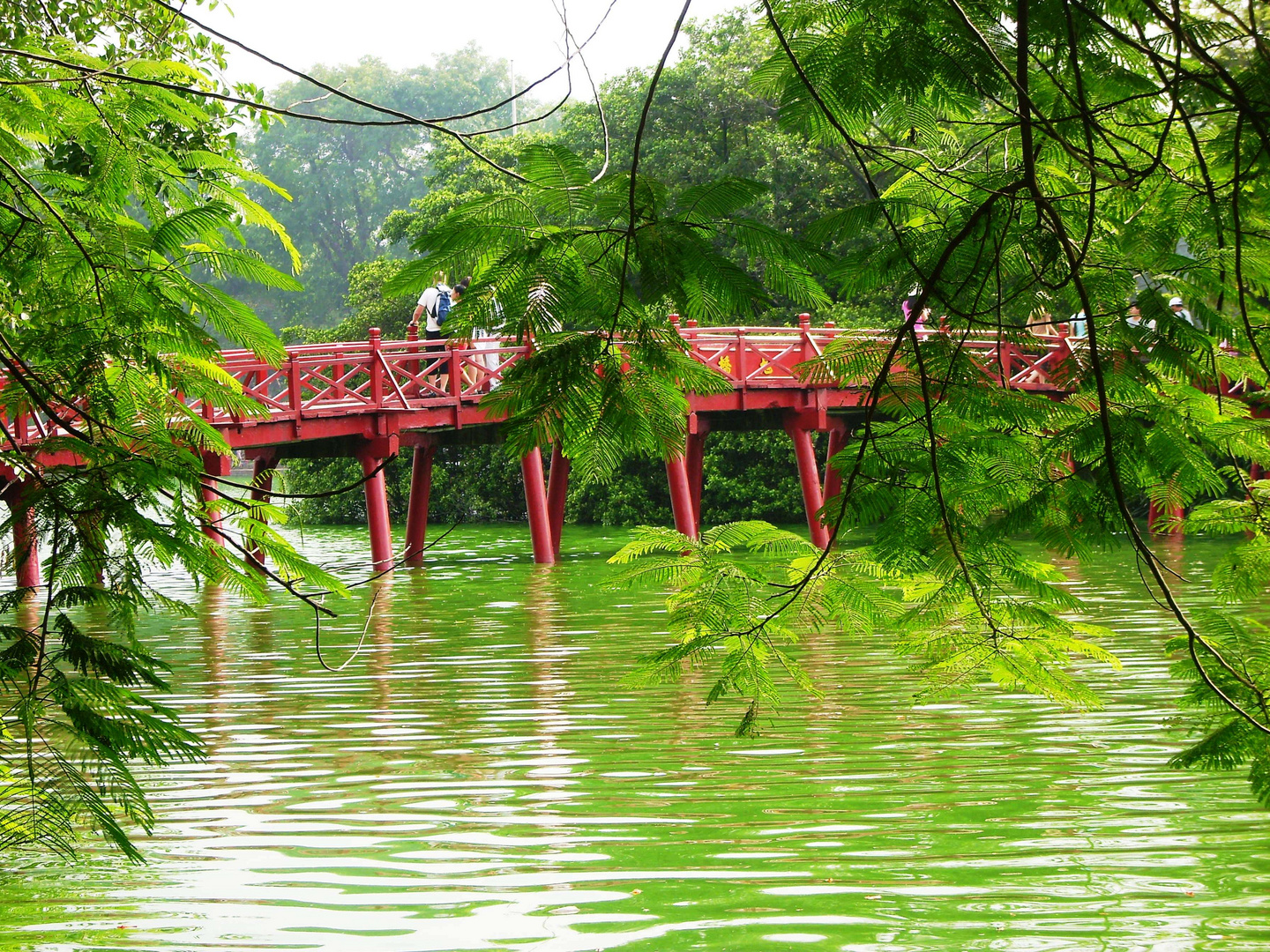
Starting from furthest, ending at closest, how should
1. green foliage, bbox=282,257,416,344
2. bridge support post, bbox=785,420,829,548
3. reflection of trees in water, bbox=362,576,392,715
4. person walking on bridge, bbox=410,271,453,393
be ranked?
1. green foliage, bbox=282,257,416,344
2. bridge support post, bbox=785,420,829,548
3. person walking on bridge, bbox=410,271,453,393
4. reflection of trees in water, bbox=362,576,392,715

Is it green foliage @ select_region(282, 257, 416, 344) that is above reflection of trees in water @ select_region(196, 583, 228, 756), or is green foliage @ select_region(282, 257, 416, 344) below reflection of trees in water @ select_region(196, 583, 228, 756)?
above

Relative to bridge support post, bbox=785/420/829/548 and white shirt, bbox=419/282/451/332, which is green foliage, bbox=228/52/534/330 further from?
white shirt, bbox=419/282/451/332

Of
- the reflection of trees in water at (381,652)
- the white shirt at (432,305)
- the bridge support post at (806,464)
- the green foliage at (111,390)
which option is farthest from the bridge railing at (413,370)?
the green foliage at (111,390)

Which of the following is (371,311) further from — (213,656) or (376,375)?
(213,656)

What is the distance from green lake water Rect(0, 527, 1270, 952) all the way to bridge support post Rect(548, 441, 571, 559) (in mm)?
10585

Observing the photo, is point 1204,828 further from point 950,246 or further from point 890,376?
point 950,246

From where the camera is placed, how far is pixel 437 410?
1806cm

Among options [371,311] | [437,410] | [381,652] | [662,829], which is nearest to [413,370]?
[437,410]

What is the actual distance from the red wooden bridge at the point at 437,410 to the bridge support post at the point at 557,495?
31 millimetres

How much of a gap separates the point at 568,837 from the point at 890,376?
94.7 inches

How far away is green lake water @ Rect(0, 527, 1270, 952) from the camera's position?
14.7 feet

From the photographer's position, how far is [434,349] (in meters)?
18.3

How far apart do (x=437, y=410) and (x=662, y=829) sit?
13.0 m

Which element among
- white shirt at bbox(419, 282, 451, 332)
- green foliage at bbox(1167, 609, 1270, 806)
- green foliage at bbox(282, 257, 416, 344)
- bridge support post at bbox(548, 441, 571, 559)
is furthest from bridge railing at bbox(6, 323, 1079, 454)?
green foliage at bbox(282, 257, 416, 344)
